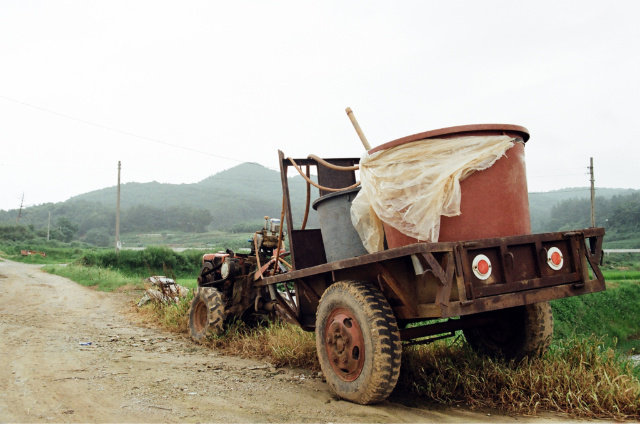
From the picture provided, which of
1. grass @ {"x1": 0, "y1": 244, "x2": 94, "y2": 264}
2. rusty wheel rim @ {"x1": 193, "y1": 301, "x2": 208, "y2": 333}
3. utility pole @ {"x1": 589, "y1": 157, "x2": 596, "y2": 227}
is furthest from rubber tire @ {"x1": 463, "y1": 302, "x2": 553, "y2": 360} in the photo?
grass @ {"x1": 0, "y1": 244, "x2": 94, "y2": 264}

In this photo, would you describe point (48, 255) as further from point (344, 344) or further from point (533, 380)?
point (533, 380)

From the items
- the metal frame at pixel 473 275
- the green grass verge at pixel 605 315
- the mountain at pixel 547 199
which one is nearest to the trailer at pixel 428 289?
the metal frame at pixel 473 275

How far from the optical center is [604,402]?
367cm

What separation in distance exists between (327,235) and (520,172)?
188 cm

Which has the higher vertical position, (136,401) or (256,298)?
(256,298)

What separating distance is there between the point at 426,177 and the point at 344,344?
1.54 metres

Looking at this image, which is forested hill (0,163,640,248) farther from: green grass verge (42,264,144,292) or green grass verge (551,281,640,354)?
green grass verge (551,281,640,354)

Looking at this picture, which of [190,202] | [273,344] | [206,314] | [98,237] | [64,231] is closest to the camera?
[273,344]

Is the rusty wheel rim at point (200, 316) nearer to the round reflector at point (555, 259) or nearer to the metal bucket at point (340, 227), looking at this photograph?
the metal bucket at point (340, 227)

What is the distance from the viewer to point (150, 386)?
463cm

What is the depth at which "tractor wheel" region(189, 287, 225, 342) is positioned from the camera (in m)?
7.05

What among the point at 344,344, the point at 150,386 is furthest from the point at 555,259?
the point at 150,386

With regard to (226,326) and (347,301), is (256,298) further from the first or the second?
(347,301)

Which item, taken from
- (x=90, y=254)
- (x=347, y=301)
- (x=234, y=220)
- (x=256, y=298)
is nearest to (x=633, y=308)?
(x=256, y=298)
